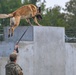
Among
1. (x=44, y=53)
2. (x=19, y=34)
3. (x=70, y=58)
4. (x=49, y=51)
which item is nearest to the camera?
(x=19, y=34)

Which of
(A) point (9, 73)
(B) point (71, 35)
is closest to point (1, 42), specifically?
(B) point (71, 35)

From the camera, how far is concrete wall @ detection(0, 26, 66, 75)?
40.6ft

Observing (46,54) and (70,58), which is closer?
(46,54)

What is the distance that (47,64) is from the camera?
12969mm

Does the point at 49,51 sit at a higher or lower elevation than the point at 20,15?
lower

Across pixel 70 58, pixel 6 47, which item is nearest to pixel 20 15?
pixel 6 47

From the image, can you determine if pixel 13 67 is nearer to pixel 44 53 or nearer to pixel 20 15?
pixel 20 15

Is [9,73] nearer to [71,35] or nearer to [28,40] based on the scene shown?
[28,40]

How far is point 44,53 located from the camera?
1287 cm

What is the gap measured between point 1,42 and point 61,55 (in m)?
2.18

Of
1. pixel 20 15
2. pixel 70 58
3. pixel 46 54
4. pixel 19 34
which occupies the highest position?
pixel 20 15

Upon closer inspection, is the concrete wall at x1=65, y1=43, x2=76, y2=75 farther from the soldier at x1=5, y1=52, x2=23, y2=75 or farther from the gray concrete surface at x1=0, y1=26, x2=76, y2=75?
the soldier at x1=5, y1=52, x2=23, y2=75

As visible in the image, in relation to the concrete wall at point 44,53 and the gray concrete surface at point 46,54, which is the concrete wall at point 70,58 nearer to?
the gray concrete surface at point 46,54

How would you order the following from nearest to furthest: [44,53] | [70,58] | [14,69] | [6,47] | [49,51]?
[14,69], [6,47], [44,53], [49,51], [70,58]
